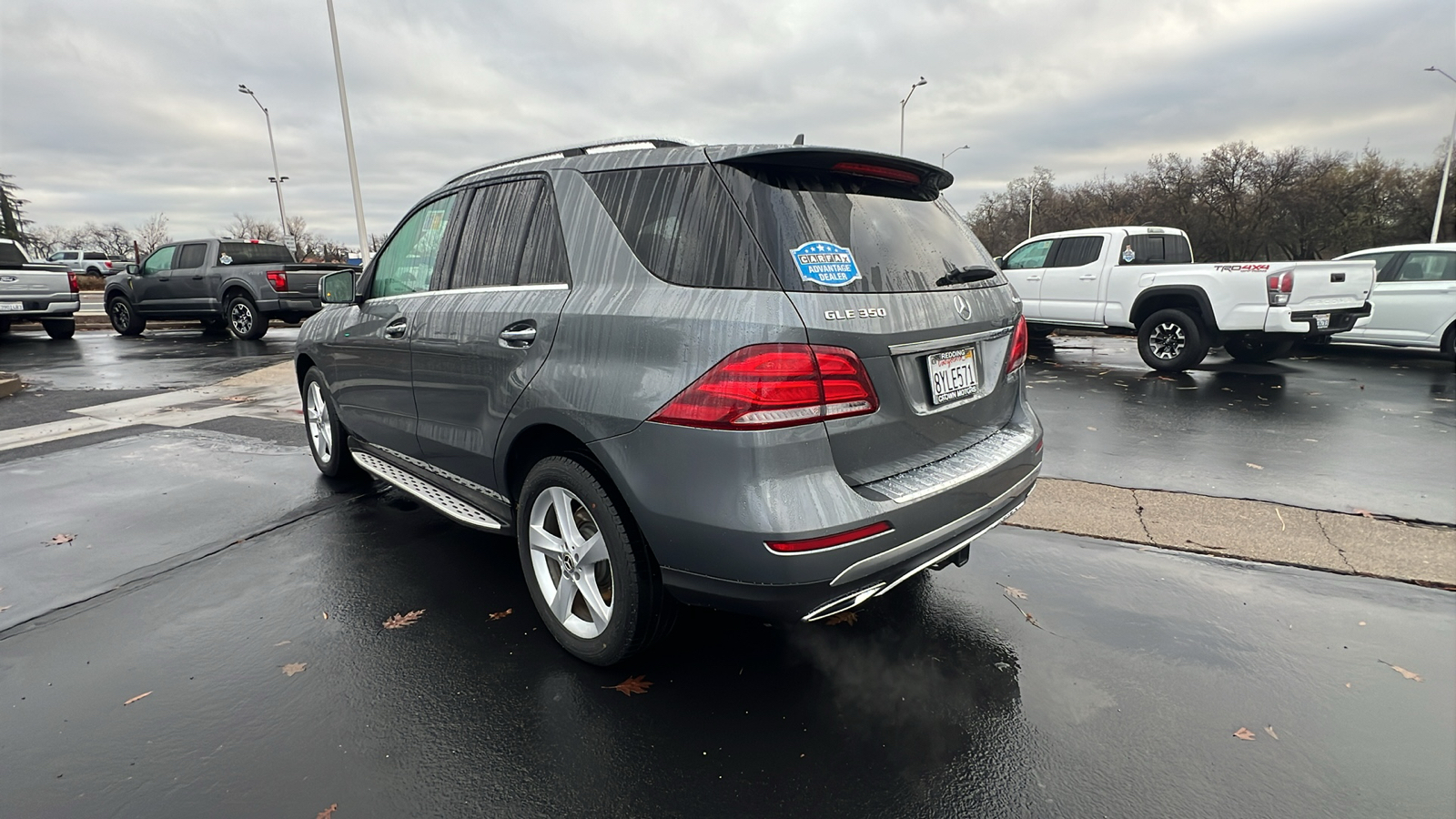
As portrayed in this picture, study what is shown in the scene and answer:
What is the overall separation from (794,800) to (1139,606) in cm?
200

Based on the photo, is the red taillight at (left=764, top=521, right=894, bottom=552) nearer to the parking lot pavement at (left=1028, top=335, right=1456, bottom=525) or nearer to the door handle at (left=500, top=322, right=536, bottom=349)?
the door handle at (left=500, top=322, right=536, bottom=349)

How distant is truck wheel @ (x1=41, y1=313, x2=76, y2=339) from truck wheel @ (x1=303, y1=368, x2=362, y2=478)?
48.0 ft

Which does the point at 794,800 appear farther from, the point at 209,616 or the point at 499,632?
the point at 209,616

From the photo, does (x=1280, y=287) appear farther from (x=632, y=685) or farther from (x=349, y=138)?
(x=349, y=138)

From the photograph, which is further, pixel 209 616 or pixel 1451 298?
pixel 1451 298

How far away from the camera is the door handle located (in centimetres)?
281

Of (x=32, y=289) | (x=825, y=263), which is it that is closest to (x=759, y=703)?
(x=825, y=263)

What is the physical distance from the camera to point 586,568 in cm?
274

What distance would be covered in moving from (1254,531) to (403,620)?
4413 millimetres

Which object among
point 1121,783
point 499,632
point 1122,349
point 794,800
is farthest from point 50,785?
point 1122,349

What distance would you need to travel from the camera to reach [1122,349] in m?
13.1

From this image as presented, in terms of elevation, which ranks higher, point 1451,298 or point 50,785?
point 1451,298

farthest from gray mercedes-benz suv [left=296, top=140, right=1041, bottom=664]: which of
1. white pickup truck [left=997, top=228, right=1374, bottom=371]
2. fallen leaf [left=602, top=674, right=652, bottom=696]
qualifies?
white pickup truck [left=997, top=228, right=1374, bottom=371]

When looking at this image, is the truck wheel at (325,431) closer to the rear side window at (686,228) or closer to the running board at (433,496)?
the running board at (433,496)
